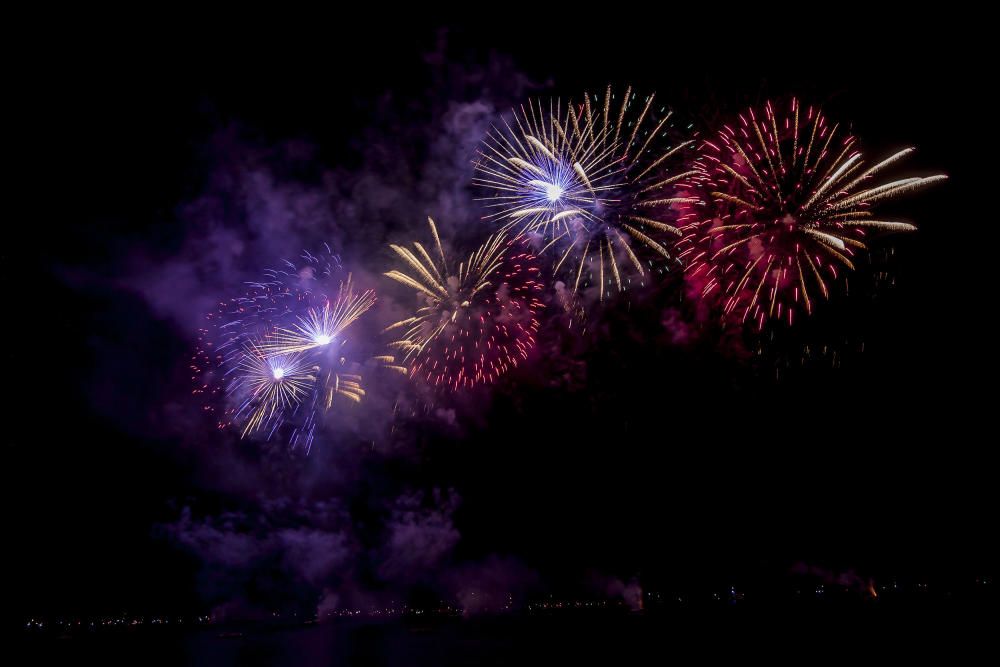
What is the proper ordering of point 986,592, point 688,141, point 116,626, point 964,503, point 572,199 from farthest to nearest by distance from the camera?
point 116,626 < point 986,592 < point 964,503 < point 572,199 < point 688,141

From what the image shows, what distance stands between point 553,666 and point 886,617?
43.6m

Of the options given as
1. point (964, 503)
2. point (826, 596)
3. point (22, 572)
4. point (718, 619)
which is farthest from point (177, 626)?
point (964, 503)

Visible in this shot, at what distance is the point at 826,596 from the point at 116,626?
397 ft

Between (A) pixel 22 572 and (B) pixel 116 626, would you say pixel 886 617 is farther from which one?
(B) pixel 116 626

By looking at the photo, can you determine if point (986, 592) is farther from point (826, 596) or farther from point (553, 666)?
point (553, 666)

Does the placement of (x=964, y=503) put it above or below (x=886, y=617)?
above

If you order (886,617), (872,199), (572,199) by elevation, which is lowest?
(886,617)

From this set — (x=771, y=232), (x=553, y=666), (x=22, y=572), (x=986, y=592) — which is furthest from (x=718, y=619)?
(x=22, y=572)

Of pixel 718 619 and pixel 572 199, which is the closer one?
pixel 572 199

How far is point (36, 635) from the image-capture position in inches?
2943

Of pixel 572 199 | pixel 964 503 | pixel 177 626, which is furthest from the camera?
pixel 177 626

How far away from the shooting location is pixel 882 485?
33.7 m

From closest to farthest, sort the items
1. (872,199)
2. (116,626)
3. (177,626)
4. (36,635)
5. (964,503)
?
(872,199) → (964,503) → (36,635) → (116,626) → (177,626)

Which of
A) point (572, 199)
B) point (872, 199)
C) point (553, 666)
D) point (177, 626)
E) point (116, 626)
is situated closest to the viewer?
point (872, 199)
